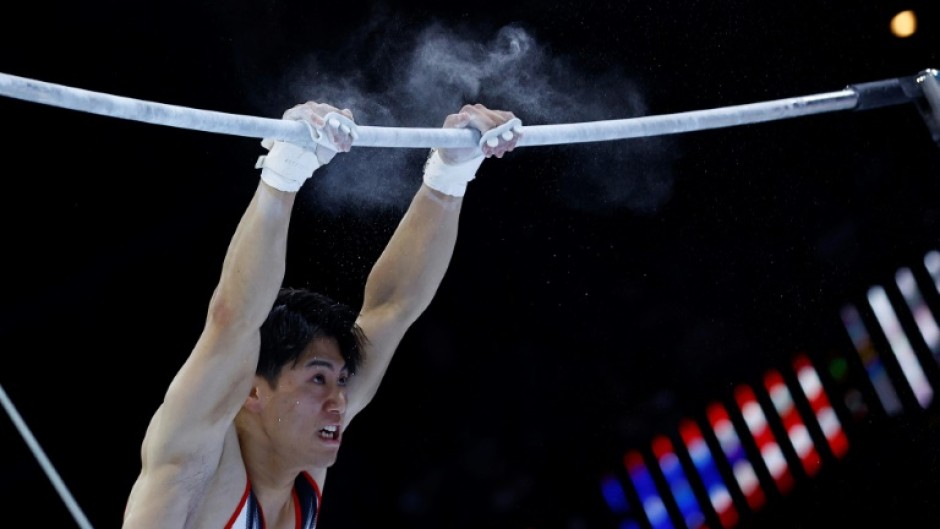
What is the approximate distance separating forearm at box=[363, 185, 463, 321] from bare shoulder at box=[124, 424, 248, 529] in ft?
2.32

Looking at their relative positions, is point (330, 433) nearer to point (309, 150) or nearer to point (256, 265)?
point (256, 265)

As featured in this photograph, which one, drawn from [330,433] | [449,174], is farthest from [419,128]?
[330,433]

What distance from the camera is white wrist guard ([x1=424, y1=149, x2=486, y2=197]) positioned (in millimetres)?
3135

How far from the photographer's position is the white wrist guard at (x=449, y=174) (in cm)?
313

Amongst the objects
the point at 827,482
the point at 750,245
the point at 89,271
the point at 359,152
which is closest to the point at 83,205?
the point at 89,271

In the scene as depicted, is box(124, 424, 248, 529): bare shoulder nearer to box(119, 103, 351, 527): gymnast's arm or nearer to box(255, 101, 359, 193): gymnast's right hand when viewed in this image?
box(119, 103, 351, 527): gymnast's arm

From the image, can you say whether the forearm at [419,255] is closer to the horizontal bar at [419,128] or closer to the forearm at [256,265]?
the horizontal bar at [419,128]

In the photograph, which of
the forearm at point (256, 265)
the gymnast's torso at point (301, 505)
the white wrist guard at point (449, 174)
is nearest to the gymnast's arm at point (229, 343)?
the forearm at point (256, 265)

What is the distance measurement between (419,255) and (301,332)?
41 centimetres

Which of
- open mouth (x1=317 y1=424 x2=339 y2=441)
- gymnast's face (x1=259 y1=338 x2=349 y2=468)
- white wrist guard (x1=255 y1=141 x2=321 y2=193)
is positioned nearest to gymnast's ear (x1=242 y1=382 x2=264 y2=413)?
gymnast's face (x1=259 y1=338 x2=349 y2=468)

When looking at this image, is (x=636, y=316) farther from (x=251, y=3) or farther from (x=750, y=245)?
(x=251, y=3)

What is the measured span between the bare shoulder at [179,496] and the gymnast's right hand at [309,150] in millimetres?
672

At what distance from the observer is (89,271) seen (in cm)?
Answer: 441

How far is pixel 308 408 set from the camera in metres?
2.95
